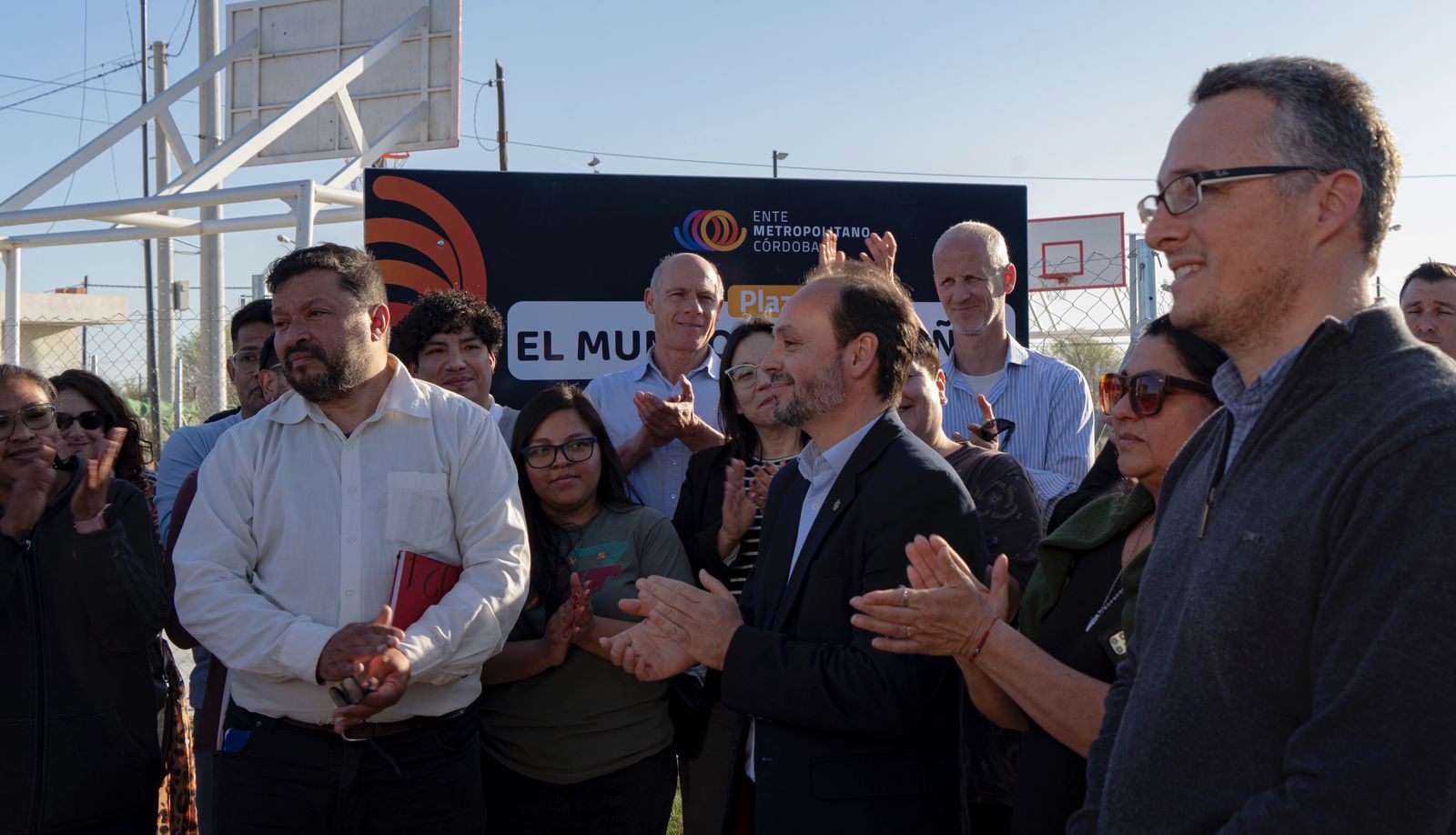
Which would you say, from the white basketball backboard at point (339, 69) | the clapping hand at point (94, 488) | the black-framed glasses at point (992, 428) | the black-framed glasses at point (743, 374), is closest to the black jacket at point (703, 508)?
the black-framed glasses at point (743, 374)

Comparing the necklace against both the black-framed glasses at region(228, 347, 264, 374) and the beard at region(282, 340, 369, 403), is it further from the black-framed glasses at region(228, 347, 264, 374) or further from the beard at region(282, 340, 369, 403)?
the black-framed glasses at region(228, 347, 264, 374)

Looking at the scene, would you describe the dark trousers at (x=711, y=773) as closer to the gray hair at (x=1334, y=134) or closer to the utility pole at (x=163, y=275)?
the gray hair at (x=1334, y=134)

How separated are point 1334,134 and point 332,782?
2762 millimetres

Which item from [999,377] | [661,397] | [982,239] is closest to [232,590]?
[661,397]

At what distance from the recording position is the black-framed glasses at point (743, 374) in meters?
4.08

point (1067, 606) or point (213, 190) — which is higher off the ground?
point (213, 190)

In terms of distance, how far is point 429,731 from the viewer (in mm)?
3150

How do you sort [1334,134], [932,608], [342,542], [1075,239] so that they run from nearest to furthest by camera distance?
[1334,134] < [932,608] < [342,542] < [1075,239]

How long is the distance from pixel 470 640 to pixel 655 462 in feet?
5.40

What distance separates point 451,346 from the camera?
446 centimetres

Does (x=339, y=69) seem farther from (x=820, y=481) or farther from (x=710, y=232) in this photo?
(x=820, y=481)

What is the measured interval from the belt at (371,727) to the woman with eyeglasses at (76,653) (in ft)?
2.12

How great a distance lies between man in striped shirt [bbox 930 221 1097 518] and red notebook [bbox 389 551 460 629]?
2.31 meters

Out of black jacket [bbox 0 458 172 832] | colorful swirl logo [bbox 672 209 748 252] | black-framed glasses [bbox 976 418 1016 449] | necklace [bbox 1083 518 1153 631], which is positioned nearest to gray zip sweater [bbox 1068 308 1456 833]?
necklace [bbox 1083 518 1153 631]
